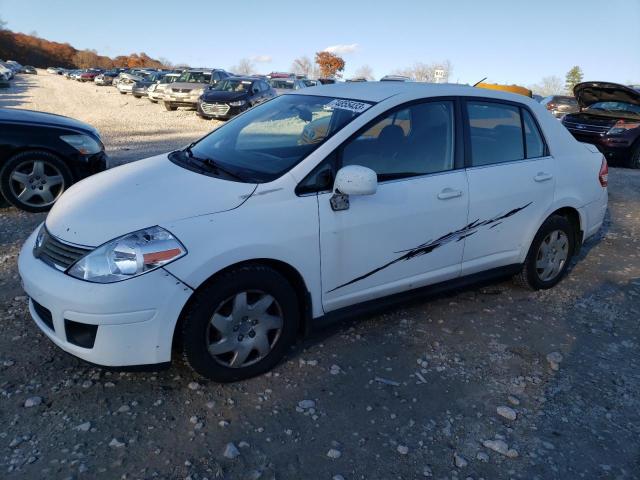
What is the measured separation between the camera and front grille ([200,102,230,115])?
17.0 meters

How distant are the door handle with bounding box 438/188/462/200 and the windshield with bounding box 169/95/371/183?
76cm

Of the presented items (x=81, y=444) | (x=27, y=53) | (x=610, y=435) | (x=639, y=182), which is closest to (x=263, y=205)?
(x=81, y=444)

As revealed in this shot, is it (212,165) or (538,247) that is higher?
(212,165)

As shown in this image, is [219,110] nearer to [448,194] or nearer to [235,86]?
[235,86]

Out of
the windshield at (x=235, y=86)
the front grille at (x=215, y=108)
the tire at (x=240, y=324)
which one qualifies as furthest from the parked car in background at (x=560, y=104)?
the tire at (x=240, y=324)

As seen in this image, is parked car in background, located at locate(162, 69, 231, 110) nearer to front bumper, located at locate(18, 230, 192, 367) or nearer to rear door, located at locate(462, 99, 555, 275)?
rear door, located at locate(462, 99, 555, 275)

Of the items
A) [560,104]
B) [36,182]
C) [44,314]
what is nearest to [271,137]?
[44,314]

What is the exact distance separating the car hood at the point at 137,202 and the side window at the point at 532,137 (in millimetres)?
2370

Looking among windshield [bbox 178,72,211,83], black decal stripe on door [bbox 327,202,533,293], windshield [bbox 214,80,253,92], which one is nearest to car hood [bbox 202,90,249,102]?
windshield [bbox 214,80,253,92]

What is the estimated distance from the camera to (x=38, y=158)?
5.62 m

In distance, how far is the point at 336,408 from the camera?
273cm

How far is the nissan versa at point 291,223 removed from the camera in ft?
8.17

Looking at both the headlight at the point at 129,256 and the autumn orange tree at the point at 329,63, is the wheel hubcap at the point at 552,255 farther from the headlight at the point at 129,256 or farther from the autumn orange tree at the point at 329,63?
the autumn orange tree at the point at 329,63

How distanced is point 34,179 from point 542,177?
528 centimetres
